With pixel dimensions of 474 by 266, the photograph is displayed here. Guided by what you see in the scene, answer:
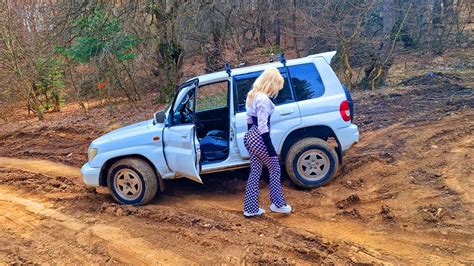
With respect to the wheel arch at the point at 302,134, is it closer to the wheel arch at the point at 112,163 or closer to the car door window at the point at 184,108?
the car door window at the point at 184,108

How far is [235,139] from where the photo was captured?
6.02 m

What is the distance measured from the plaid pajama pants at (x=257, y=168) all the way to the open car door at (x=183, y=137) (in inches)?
32.3

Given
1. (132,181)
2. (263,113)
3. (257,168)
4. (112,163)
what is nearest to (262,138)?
(263,113)

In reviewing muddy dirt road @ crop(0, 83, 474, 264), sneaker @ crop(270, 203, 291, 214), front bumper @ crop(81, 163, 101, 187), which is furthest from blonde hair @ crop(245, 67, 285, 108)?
front bumper @ crop(81, 163, 101, 187)

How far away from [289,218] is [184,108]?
230 centimetres

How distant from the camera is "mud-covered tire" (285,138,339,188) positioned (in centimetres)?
605

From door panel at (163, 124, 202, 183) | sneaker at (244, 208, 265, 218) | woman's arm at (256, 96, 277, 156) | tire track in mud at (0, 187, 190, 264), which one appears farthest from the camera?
door panel at (163, 124, 202, 183)

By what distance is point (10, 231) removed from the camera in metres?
5.80

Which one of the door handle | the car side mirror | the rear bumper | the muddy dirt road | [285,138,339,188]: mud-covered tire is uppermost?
the car side mirror

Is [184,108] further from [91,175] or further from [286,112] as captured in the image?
[91,175]

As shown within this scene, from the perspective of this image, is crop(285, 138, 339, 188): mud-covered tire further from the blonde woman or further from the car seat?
the car seat

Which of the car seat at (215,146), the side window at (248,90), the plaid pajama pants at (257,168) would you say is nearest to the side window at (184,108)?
the car seat at (215,146)

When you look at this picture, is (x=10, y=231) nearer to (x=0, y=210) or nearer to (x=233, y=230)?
(x=0, y=210)

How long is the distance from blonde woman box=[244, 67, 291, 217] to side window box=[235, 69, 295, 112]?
77 cm
